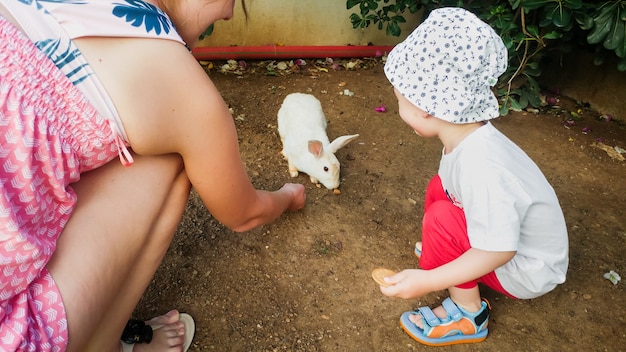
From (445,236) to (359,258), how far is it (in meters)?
0.53

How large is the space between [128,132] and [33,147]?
0.20m

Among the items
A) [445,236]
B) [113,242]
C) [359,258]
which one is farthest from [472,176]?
[113,242]

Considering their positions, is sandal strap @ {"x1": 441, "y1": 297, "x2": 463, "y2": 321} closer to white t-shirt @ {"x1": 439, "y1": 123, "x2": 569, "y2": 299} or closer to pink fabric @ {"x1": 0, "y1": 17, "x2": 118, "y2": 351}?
white t-shirt @ {"x1": 439, "y1": 123, "x2": 569, "y2": 299}

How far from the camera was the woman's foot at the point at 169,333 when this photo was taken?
1.50m

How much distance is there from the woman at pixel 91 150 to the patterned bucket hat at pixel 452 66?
0.56 m

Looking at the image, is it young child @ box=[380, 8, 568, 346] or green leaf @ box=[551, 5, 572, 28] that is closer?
young child @ box=[380, 8, 568, 346]

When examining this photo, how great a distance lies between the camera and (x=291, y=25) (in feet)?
11.5

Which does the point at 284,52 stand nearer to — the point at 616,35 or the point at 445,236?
the point at 616,35

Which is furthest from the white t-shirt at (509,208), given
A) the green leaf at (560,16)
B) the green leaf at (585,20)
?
the green leaf at (585,20)

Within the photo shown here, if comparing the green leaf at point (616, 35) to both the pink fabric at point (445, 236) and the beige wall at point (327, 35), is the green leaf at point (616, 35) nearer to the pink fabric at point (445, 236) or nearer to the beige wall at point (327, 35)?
the beige wall at point (327, 35)

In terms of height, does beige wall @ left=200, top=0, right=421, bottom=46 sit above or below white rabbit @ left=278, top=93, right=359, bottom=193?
above

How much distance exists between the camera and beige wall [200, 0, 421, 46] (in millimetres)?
3391

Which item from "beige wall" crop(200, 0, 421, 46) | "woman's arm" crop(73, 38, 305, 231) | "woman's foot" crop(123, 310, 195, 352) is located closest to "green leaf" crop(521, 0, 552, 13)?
"beige wall" crop(200, 0, 421, 46)

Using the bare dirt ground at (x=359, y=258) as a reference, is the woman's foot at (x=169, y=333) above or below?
above
